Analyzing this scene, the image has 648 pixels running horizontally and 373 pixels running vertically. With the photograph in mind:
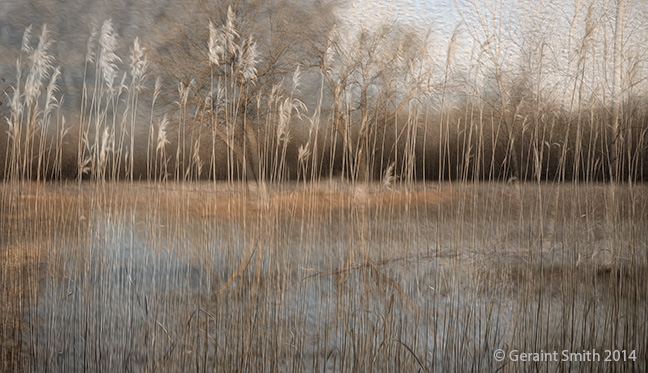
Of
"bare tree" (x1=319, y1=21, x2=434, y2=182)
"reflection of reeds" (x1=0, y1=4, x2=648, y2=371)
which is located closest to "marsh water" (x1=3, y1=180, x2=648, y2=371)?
"reflection of reeds" (x1=0, y1=4, x2=648, y2=371)

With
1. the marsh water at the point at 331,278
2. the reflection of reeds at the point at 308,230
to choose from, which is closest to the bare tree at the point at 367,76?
the reflection of reeds at the point at 308,230

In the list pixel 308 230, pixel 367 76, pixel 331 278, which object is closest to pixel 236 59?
pixel 367 76

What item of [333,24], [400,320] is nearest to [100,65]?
[333,24]

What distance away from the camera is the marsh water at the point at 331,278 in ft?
5.55

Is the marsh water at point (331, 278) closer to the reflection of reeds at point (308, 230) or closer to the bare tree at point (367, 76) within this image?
the reflection of reeds at point (308, 230)

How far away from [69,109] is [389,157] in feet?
4.10

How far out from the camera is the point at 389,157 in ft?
5.69

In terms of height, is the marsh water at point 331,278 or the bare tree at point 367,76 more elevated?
the bare tree at point 367,76

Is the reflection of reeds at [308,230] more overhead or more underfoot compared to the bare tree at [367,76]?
more underfoot

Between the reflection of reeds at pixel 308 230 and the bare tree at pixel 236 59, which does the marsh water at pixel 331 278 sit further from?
the bare tree at pixel 236 59

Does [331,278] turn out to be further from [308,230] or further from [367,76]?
[367,76]

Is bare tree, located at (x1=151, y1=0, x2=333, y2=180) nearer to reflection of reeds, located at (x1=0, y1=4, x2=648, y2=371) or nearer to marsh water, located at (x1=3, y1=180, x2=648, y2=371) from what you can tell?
reflection of reeds, located at (x1=0, y1=4, x2=648, y2=371)

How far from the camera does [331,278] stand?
1729 millimetres

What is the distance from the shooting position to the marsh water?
1692 millimetres
